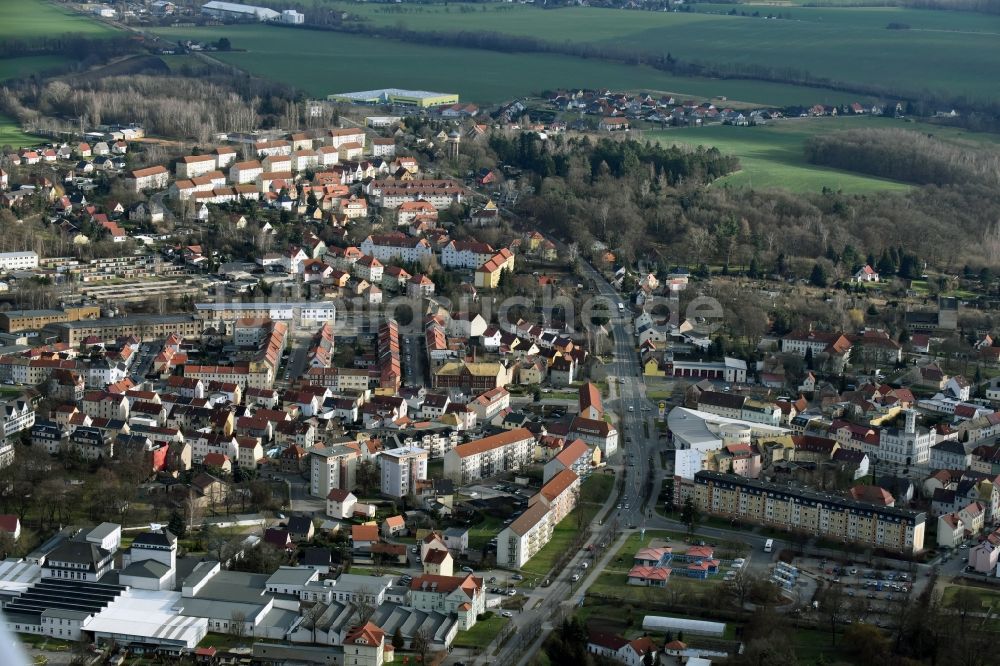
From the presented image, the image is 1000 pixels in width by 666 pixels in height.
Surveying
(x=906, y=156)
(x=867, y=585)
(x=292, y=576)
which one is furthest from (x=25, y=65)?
(x=867, y=585)

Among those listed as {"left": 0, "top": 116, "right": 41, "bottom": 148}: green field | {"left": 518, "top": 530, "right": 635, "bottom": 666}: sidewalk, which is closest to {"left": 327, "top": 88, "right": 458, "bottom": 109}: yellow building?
{"left": 0, "top": 116, "right": 41, "bottom": 148}: green field

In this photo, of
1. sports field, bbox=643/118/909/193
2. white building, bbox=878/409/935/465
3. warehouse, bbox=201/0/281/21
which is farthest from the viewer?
warehouse, bbox=201/0/281/21

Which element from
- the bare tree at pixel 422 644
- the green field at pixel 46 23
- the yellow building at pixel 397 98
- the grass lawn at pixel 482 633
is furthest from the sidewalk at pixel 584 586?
the yellow building at pixel 397 98

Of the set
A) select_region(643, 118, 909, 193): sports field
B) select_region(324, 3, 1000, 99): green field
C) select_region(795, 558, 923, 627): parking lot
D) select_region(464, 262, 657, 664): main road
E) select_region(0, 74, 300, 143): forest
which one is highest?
select_region(324, 3, 1000, 99): green field

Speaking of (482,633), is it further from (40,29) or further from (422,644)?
(40,29)

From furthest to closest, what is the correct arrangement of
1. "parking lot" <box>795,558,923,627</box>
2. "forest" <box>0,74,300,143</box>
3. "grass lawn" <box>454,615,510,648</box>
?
"forest" <box>0,74,300,143</box> → "parking lot" <box>795,558,923,627</box> → "grass lawn" <box>454,615,510,648</box>

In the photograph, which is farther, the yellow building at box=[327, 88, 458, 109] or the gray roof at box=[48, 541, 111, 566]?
the yellow building at box=[327, 88, 458, 109]

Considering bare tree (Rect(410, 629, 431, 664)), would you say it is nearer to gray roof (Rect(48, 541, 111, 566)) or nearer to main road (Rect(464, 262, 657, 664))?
main road (Rect(464, 262, 657, 664))

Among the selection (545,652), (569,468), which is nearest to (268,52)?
(569,468)
